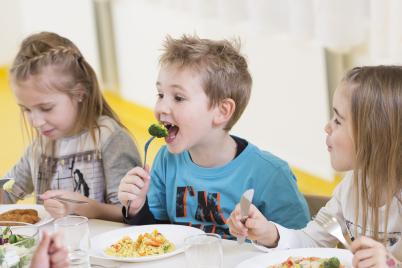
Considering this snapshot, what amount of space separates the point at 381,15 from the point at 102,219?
1703 millimetres

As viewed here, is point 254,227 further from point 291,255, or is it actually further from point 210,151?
point 210,151

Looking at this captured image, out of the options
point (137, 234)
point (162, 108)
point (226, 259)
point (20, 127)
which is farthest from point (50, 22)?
point (226, 259)

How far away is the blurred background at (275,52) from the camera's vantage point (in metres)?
3.27

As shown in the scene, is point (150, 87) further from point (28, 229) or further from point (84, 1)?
point (28, 229)

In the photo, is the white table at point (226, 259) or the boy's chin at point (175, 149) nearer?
the white table at point (226, 259)

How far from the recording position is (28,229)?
1.51 m

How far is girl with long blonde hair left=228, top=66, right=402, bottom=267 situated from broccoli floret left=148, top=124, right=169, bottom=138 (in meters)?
0.37

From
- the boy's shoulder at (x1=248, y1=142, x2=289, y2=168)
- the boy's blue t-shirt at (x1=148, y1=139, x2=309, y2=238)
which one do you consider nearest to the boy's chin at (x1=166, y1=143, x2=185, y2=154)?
the boy's blue t-shirt at (x1=148, y1=139, x2=309, y2=238)

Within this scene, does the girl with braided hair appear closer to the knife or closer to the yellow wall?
the knife

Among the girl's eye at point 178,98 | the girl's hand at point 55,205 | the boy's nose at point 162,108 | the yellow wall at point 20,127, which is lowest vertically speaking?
the yellow wall at point 20,127

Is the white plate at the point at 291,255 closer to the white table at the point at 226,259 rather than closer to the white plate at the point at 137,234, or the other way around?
the white table at the point at 226,259

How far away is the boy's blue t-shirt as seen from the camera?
1879 mm

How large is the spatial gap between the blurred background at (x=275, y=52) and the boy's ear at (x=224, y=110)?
132cm

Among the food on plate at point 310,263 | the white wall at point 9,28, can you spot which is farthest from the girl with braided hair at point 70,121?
the white wall at point 9,28
